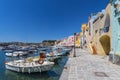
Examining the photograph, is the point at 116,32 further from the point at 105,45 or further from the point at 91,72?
the point at 105,45

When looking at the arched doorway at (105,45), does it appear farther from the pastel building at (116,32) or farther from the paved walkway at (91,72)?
the paved walkway at (91,72)

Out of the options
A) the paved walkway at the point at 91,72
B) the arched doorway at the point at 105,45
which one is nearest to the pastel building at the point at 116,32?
the paved walkway at the point at 91,72

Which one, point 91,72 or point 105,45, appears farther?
point 105,45

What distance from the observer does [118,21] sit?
17.1m

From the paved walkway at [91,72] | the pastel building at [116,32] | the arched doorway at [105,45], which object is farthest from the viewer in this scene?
the arched doorway at [105,45]

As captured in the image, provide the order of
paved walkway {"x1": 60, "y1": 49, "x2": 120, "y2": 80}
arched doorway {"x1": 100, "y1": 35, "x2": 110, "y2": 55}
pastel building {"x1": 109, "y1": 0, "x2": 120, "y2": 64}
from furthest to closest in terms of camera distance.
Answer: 1. arched doorway {"x1": 100, "y1": 35, "x2": 110, "y2": 55}
2. pastel building {"x1": 109, "y1": 0, "x2": 120, "y2": 64}
3. paved walkway {"x1": 60, "y1": 49, "x2": 120, "y2": 80}

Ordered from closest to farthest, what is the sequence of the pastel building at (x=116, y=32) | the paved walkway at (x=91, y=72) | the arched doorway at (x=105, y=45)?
the paved walkway at (x=91, y=72) < the pastel building at (x=116, y=32) < the arched doorway at (x=105, y=45)

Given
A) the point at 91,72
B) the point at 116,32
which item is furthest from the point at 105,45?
the point at 91,72

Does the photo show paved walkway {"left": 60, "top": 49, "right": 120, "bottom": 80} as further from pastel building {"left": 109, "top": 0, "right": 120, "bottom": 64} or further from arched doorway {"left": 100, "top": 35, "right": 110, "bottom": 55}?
arched doorway {"left": 100, "top": 35, "right": 110, "bottom": 55}

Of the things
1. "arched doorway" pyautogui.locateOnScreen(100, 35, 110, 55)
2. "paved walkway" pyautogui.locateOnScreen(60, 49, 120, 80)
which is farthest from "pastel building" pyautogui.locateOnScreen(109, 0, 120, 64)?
"arched doorway" pyautogui.locateOnScreen(100, 35, 110, 55)

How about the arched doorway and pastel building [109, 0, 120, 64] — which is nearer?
pastel building [109, 0, 120, 64]

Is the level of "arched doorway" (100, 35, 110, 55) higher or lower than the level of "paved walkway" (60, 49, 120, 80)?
higher

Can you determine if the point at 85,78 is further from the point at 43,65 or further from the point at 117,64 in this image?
the point at 43,65

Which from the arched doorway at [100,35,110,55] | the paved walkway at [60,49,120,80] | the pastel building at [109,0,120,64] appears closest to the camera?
the paved walkway at [60,49,120,80]
